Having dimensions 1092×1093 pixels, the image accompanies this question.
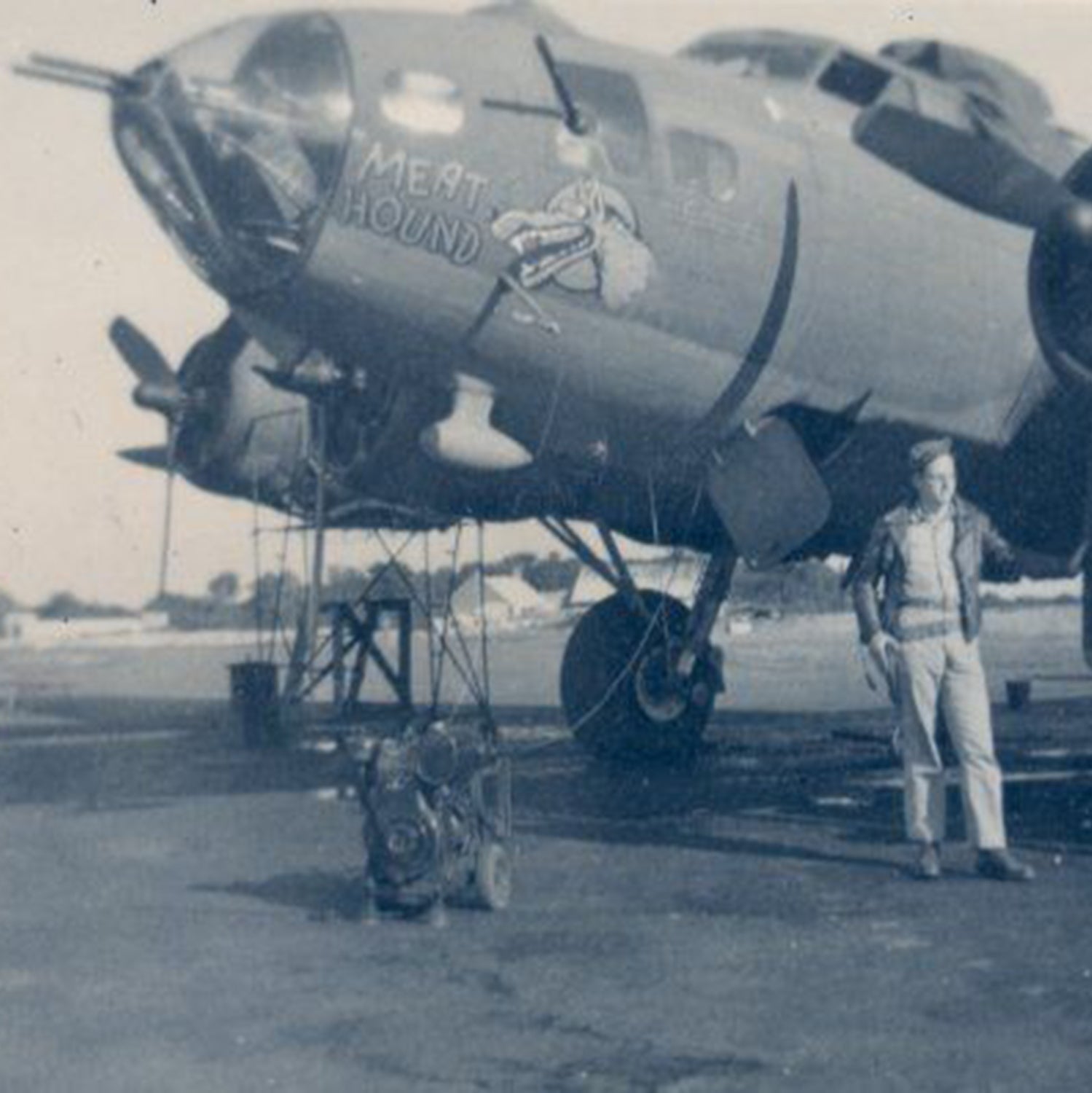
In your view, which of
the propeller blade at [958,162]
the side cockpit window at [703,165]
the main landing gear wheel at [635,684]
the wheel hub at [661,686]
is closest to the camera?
the side cockpit window at [703,165]

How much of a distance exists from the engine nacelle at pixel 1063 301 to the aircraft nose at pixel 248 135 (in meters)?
3.38

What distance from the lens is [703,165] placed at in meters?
9.05

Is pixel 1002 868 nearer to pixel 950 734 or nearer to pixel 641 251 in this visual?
pixel 950 734

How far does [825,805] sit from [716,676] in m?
3.54

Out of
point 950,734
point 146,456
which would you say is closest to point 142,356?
point 146,456

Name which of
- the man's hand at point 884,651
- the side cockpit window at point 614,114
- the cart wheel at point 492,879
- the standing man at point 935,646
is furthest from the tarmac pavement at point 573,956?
the side cockpit window at point 614,114

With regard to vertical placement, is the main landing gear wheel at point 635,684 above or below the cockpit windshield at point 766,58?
below

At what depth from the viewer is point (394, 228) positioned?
8.25 metres

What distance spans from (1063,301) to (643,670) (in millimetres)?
6490

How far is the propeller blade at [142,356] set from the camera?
47.2 feet

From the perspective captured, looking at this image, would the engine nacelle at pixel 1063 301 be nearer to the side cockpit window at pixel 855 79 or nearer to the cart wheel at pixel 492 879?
the side cockpit window at pixel 855 79

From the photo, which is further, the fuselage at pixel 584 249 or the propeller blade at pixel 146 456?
the propeller blade at pixel 146 456

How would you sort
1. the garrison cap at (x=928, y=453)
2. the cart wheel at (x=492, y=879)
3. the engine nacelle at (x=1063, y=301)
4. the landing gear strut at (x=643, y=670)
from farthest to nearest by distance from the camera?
the landing gear strut at (x=643, y=670), the engine nacelle at (x=1063, y=301), the garrison cap at (x=928, y=453), the cart wheel at (x=492, y=879)

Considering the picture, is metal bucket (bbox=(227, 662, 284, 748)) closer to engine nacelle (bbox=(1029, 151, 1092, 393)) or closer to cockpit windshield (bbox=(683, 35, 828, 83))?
cockpit windshield (bbox=(683, 35, 828, 83))
